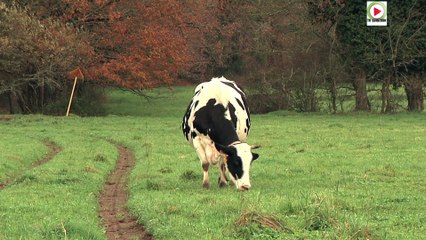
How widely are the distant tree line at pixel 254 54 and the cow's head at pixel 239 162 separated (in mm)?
26853

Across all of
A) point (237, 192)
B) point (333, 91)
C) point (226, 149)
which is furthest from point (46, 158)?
point (333, 91)

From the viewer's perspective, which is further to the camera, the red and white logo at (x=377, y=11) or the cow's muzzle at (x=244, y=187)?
the red and white logo at (x=377, y=11)

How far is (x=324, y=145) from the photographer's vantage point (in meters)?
25.5

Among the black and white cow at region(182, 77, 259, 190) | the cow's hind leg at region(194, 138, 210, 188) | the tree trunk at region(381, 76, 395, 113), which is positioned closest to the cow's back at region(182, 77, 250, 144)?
the black and white cow at region(182, 77, 259, 190)

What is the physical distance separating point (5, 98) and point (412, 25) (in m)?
31.2

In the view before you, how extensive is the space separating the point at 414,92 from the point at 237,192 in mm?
30904

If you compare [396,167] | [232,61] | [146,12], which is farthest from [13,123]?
[232,61]

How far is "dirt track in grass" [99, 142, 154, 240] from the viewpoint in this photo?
35.4 feet

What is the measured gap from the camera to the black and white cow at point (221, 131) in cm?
1452

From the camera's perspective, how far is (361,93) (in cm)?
4325

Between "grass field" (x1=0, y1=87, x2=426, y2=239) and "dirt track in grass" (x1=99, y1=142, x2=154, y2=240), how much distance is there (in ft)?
0.61

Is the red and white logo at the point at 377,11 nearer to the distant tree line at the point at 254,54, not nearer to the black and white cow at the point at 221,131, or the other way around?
the distant tree line at the point at 254,54

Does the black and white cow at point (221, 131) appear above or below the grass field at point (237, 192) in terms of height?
above

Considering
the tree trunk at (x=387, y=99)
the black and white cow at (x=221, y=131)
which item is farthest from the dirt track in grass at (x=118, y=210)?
the tree trunk at (x=387, y=99)
